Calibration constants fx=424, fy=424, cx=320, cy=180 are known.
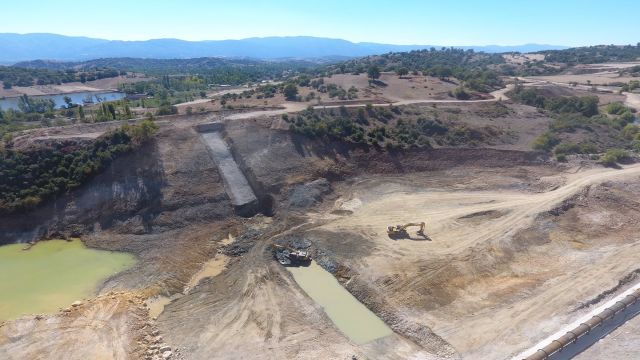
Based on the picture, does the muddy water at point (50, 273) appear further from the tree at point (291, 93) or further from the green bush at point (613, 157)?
the green bush at point (613, 157)

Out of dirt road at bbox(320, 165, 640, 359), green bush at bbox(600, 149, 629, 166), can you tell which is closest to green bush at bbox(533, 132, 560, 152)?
green bush at bbox(600, 149, 629, 166)

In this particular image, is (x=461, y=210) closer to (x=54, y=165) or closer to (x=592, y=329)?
(x=592, y=329)

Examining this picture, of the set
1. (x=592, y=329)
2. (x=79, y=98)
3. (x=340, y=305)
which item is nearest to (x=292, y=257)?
(x=340, y=305)

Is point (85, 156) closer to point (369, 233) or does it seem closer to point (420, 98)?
point (369, 233)

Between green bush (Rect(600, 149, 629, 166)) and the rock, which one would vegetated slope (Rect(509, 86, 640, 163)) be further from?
the rock

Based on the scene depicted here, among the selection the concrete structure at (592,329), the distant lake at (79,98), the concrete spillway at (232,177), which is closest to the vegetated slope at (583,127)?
the concrete structure at (592,329)

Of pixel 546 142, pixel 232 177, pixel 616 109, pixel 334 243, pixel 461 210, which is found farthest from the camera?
pixel 616 109

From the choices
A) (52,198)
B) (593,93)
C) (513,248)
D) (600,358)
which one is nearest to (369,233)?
(513,248)
